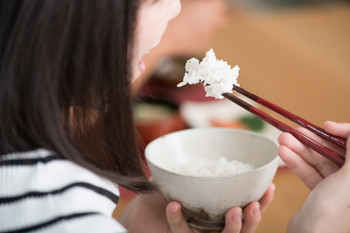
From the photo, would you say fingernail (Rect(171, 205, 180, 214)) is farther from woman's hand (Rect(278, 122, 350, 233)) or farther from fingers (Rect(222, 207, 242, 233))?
woman's hand (Rect(278, 122, 350, 233))

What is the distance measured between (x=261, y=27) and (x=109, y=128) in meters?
2.40

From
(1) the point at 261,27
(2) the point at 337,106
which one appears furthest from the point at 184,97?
(1) the point at 261,27

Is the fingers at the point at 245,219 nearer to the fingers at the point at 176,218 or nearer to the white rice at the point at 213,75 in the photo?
the fingers at the point at 176,218

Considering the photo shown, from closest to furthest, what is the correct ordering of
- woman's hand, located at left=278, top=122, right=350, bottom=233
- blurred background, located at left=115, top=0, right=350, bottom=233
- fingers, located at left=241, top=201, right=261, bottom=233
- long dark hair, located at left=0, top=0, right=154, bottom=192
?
long dark hair, located at left=0, top=0, right=154, bottom=192
woman's hand, located at left=278, top=122, right=350, bottom=233
fingers, located at left=241, top=201, right=261, bottom=233
blurred background, located at left=115, top=0, right=350, bottom=233

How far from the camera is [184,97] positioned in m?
2.05

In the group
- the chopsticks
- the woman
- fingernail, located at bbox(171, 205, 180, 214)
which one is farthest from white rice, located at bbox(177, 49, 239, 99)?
fingernail, located at bbox(171, 205, 180, 214)

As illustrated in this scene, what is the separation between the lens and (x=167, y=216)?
3.03 feet

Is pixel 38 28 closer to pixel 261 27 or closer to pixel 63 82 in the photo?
pixel 63 82

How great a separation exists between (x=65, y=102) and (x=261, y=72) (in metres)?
1.69

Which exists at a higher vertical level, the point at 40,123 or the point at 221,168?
the point at 40,123

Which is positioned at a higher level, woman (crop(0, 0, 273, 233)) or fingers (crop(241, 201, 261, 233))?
woman (crop(0, 0, 273, 233))

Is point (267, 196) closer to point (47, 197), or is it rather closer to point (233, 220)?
point (233, 220)

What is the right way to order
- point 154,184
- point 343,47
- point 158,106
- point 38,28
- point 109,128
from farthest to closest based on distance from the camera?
point 343,47 → point 158,106 → point 154,184 → point 109,128 → point 38,28

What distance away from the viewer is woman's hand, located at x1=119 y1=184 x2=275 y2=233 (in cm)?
88
